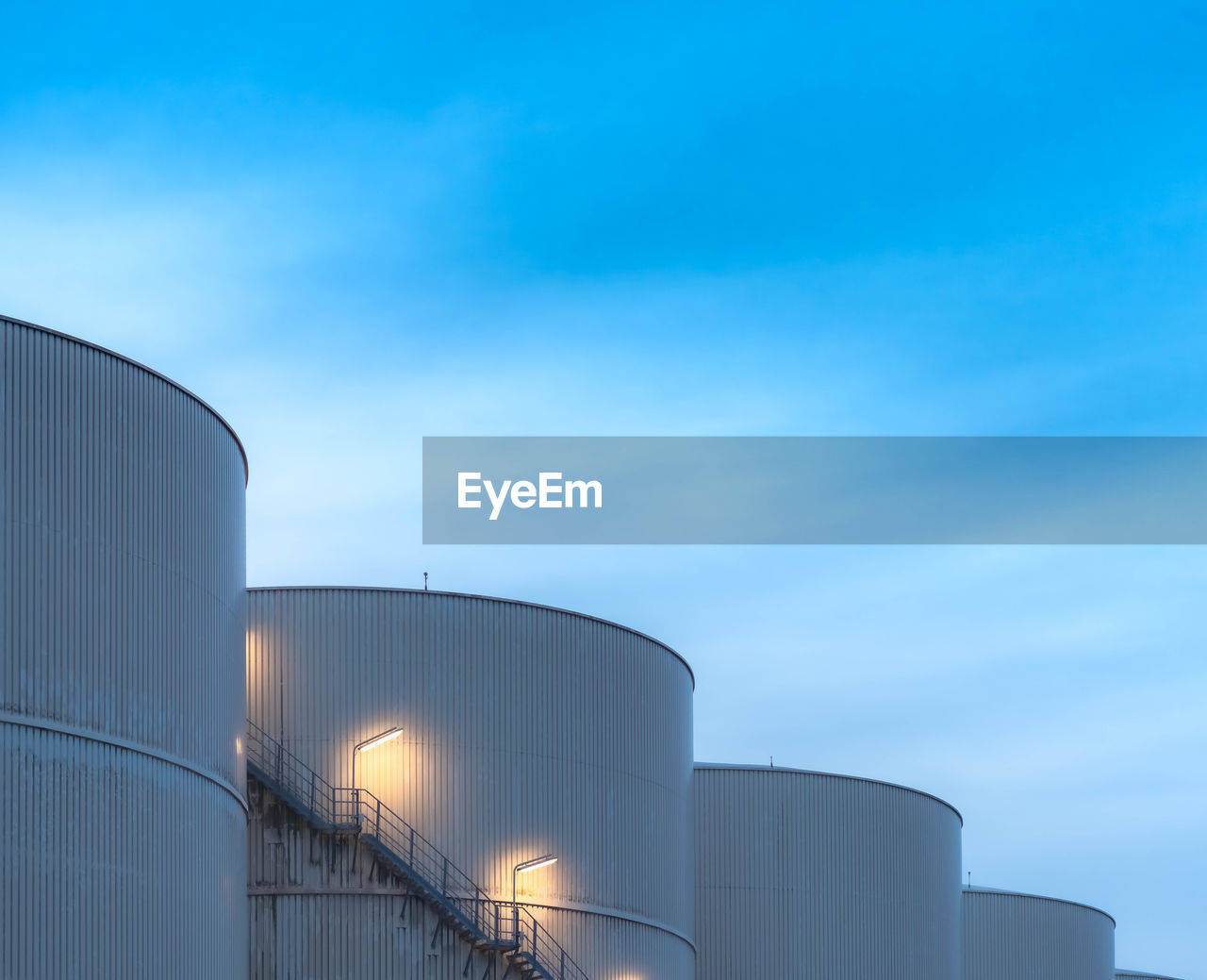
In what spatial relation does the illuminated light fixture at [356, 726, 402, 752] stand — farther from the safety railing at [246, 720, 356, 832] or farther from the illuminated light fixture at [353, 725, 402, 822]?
the safety railing at [246, 720, 356, 832]

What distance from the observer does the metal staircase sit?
54.1 meters

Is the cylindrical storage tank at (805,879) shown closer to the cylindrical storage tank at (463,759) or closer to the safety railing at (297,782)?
the cylindrical storage tank at (463,759)

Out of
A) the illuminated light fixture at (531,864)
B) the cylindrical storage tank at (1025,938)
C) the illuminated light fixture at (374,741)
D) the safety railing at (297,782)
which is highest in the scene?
the illuminated light fixture at (374,741)

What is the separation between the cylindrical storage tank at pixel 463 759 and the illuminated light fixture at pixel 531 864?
0.16 meters

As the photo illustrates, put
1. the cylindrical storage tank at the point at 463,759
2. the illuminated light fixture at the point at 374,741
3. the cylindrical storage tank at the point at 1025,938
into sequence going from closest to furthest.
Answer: the cylindrical storage tank at the point at 463,759 < the illuminated light fixture at the point at 374,741 < the cylindrical storage tank at the point at 1025,938

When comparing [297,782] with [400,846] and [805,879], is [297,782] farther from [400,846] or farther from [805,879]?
[805,879]

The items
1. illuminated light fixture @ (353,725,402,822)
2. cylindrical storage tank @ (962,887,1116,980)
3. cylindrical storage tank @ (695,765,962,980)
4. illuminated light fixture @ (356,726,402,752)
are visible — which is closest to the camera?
illuminated light fixture @ (353,725,402,822)

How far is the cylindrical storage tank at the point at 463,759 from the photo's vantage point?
53.9 metres

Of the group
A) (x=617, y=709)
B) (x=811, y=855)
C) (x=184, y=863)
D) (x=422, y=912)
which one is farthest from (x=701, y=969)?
(x=184, y=863)

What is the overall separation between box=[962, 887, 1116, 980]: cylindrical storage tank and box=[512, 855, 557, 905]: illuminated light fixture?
34.2m

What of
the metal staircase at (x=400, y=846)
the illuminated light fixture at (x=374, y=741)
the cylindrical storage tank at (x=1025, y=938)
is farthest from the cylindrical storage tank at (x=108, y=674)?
the cylindrical storage tank at (x=1025, y=938)

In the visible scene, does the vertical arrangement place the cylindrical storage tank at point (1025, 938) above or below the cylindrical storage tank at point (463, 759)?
below

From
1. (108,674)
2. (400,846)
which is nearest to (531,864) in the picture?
(400,846)

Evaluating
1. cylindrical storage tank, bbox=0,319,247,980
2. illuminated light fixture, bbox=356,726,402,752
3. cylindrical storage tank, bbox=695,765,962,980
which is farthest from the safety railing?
cylindrical storage tank, bbox=695,765,962,980
